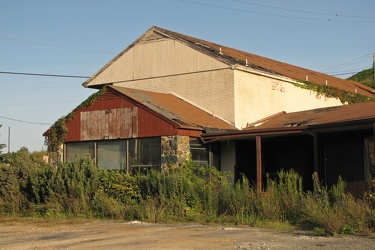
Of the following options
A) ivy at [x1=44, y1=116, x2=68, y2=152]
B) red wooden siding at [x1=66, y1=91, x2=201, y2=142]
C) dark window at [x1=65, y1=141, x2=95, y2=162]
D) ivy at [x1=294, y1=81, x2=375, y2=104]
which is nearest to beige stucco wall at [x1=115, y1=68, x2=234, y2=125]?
red wooden siding at [x1=66, y1=91, x2=201, y2=142]

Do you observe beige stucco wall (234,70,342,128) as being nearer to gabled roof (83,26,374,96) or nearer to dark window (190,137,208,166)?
gabled roof (83,26,374,96)

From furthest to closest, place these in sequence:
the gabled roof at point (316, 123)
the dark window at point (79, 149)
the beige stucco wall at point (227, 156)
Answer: the dark window at point (79, 149)
the beige stucco wall at point (227, 156)
the gabled roof at point (316, 123)

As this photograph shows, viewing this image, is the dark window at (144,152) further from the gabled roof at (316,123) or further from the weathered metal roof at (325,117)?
the weathered metal roof at (325,117)

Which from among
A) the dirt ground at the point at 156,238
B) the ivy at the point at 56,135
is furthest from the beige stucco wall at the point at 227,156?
the dirt ground at the point at 156,238

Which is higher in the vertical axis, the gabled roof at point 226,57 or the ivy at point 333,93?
the gabled roof at point 226,57

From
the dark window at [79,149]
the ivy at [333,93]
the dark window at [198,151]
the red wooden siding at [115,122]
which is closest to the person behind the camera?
the red wooden siding at [115,122]

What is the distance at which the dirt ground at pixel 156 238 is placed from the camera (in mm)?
10938

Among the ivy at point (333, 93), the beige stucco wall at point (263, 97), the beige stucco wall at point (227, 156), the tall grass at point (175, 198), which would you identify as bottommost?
the tall grass at point (175, 198)

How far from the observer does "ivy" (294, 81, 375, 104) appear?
1072 inches

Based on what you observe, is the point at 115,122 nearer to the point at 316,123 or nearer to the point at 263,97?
the point at 263,97

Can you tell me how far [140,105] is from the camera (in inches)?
805

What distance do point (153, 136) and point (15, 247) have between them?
938 centimetres

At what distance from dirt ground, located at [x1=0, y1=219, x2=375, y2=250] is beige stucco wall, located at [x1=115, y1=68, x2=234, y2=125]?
28.3 feet

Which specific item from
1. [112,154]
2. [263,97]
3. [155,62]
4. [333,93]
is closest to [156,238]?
[112,154]
